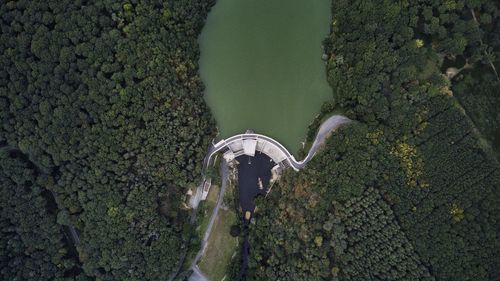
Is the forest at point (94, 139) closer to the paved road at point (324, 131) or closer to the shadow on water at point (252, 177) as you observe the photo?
the shadow on water at point (252, 177)

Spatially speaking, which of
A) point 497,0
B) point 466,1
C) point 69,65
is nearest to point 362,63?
point 466,1

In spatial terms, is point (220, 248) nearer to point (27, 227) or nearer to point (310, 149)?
point (310, 149)

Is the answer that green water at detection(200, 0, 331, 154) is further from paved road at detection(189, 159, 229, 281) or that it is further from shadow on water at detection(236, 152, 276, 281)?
paved road at detection(189, 159, 229, 281)

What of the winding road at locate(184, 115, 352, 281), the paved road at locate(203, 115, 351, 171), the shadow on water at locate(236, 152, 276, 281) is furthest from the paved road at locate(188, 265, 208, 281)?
the paved road at locate(203, 115, 351, 171)

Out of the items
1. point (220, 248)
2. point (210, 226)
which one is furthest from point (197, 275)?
point (210, 226)

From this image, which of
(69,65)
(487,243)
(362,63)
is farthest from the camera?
(362,63)

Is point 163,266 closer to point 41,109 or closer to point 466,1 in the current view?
point 41,109
